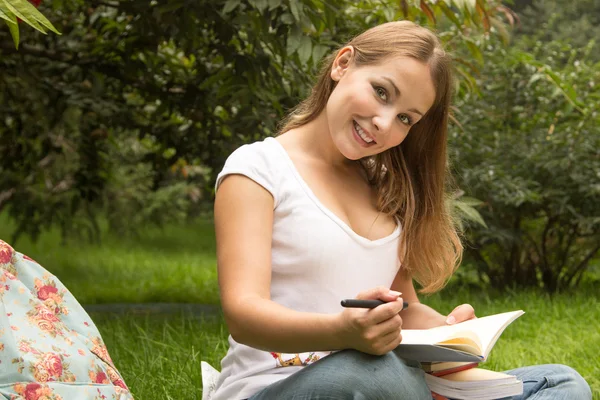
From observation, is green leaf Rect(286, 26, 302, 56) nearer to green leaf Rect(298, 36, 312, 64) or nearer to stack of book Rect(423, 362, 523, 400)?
green leaf Rect(298, 36, 312, 64)

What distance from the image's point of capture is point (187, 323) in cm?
374

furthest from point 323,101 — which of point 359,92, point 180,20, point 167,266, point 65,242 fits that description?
point 65,242

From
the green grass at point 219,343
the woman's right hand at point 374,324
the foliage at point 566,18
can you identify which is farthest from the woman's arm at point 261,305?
the foliage at point 566,18

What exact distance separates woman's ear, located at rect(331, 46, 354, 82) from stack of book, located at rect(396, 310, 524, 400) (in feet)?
1.84

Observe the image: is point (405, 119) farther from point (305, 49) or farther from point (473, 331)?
point (305, 49)

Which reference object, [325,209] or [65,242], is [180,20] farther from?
[65,242]

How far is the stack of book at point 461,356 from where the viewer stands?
1.53m

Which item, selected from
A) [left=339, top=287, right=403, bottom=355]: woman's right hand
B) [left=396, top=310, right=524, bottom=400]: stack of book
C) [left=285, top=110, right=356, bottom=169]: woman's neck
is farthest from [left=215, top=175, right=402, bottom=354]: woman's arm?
[left=285, top=110, right=356, bottom=169]: woman's neck

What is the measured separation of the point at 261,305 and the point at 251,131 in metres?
1.93

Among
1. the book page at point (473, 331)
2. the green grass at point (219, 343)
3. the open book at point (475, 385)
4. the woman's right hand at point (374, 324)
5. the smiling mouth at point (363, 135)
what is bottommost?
the green grass at point (219, 343)

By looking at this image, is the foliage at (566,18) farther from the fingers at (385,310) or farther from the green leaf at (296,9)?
the fingers at (385,310)

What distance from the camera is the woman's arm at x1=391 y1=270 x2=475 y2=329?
186 cm

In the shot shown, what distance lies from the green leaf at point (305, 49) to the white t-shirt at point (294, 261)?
978 millimetres

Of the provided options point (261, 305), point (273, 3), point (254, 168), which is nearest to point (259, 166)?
point (254, 168)
